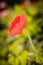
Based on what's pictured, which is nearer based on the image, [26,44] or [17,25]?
[17,25]

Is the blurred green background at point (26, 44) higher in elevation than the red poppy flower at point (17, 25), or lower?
Answer: lower

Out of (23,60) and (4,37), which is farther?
(4,37)

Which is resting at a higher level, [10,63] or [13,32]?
[13,32]

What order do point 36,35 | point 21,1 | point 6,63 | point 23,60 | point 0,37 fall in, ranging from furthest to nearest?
point 21,1, point 0,37, point 36,35, point 6,63, point 23,60

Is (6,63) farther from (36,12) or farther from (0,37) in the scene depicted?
(36,12)

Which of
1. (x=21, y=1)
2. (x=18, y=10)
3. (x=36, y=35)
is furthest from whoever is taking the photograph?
(x=21, y=1)

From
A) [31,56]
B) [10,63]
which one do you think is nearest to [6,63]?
[10,63]

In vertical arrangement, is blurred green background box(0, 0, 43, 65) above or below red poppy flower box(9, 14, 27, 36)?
below

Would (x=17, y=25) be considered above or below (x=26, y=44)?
above
